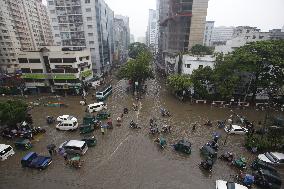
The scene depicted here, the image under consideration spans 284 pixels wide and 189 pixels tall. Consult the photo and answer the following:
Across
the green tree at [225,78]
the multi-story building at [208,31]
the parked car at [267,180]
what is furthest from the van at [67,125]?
the multi-story building at [208,31]

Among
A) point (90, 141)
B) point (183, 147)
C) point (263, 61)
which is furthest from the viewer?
point (263, 61)

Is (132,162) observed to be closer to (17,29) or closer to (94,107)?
(94,107)

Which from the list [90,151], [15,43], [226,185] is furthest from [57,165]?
[15,43]

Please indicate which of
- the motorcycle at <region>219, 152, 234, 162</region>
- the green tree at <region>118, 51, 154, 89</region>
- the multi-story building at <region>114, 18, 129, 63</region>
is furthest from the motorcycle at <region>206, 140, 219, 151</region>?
the multi-story building at <region>114, 18, 129, 63</region>

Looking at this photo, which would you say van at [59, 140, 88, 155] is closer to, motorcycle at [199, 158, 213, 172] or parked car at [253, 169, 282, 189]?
motorcycle at [199, 158, 213, 172]

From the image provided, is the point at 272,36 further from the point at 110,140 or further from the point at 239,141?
the point at 110,140

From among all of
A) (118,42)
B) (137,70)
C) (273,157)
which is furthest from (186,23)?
(118,42)
